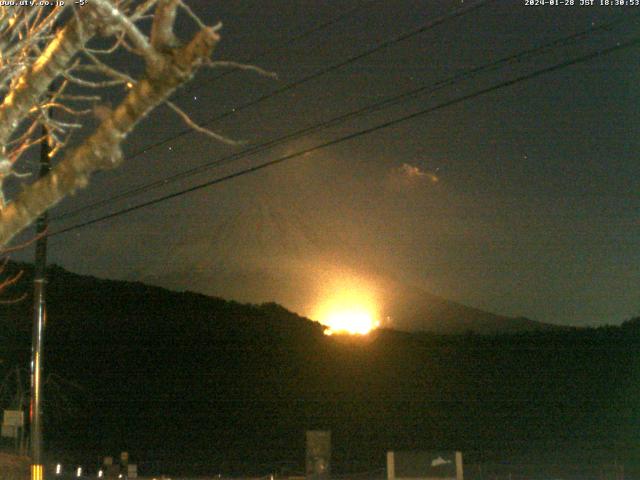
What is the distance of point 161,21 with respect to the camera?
432 centimetres

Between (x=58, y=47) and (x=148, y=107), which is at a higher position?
(x=58, y=47)

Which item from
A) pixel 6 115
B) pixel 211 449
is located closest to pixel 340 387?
pixel 211 449

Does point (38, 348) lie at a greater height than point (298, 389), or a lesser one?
greater

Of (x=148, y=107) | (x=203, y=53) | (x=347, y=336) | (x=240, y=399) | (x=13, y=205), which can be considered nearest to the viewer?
(x=203, y=53)

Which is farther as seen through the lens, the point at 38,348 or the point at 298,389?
the point at 298,389

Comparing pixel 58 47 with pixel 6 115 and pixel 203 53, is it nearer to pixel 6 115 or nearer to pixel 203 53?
pixel 6 115

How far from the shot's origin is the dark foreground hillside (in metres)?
46.2

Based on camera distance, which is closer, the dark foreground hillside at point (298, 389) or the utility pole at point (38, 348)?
the utility pole at point (38, 348)

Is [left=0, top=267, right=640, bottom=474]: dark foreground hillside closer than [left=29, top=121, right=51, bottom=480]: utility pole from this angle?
No

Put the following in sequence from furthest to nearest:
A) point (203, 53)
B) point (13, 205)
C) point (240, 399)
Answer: point (240, 399)
point (13, 205)
point (203, 53)

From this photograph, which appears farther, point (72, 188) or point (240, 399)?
point (240, 399)

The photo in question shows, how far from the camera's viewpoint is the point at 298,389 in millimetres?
59031

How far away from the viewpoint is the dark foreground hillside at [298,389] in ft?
152

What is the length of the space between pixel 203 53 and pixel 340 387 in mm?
56261
